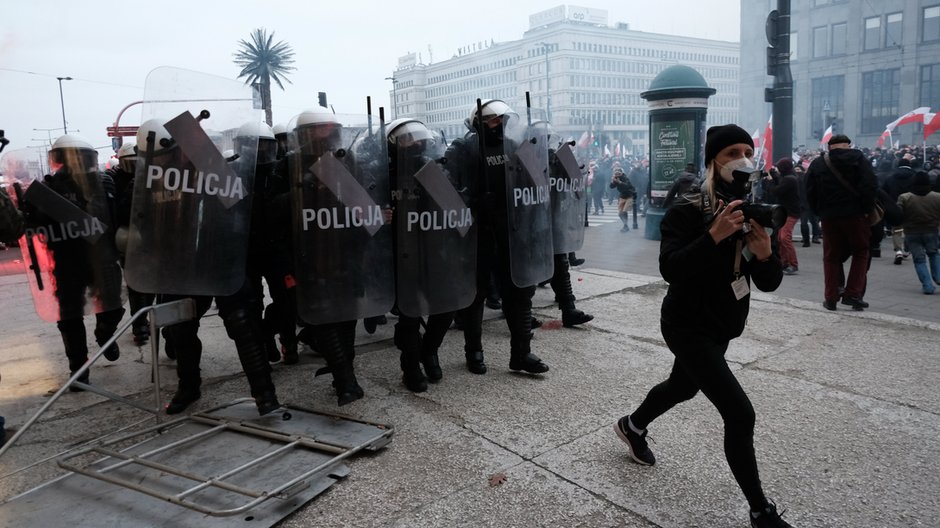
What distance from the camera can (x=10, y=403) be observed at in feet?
14.7

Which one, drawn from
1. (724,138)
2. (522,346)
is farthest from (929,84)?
(724,138)

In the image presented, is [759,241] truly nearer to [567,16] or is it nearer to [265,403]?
[265,403]

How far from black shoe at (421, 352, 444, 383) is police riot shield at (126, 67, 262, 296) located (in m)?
1.43

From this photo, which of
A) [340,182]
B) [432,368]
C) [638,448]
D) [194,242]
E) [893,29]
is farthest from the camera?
[893,29]

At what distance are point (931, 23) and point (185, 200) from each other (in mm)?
51848

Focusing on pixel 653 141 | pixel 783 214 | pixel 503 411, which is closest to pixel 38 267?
pixel 503 411

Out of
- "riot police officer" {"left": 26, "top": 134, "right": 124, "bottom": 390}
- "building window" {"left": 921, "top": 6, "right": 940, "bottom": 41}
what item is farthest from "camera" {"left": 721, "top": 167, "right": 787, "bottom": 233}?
"building window" {"left": 921, "top": 6, "right": 940, "bottom": 41}

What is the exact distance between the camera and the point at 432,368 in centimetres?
448

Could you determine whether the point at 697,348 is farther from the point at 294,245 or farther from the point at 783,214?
the point at 294,245

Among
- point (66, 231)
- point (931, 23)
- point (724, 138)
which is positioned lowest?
point (66, 231)

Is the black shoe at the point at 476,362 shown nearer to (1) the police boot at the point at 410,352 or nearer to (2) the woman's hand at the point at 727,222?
(1) the police boot at the point at 410,352

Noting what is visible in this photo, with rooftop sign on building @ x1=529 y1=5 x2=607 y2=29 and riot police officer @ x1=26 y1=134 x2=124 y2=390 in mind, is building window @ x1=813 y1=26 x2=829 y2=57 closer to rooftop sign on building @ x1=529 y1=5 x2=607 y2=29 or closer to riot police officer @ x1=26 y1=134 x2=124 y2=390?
rooftop sign on building @ x1=529 y1=5 x2=607 y2=29

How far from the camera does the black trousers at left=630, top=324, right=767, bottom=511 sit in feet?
8.07

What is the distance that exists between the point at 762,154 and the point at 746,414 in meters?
12.4
